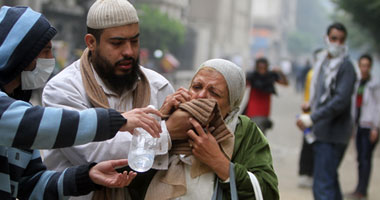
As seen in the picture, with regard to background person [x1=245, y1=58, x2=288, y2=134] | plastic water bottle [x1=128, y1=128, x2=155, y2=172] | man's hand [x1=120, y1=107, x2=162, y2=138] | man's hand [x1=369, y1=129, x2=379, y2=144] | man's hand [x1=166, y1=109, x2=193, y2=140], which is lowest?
man's hand [x1=369, y1=129, x2=379, y2=144]

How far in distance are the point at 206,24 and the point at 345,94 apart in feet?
88.0

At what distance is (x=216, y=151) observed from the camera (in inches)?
101

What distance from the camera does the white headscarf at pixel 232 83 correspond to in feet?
9.00

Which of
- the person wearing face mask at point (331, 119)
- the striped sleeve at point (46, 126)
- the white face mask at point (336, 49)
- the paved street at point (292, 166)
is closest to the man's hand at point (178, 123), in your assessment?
the striped sleeve at point (46, 126)

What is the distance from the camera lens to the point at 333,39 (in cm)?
612

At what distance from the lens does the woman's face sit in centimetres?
272

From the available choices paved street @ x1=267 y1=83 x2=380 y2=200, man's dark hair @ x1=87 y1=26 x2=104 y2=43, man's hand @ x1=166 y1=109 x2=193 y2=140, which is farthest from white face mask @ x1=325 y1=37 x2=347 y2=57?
man's hand @ x1=166 y1=109 x2=193 y2=140

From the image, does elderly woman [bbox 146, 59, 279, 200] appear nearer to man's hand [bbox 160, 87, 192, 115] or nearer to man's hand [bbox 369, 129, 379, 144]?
man's hand [bbox 160, 87, 192, 115]

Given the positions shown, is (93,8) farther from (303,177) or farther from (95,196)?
(303,177)

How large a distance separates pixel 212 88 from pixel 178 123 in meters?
0.32

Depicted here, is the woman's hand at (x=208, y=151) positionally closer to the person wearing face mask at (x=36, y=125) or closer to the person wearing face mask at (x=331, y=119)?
the person wearing face mask at (x=36, y=125)

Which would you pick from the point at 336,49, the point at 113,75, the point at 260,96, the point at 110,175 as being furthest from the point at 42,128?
the point at 260,96

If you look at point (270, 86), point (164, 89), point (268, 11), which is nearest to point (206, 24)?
point (270, 86)

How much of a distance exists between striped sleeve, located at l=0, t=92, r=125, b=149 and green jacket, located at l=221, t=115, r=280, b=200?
0.83 meters
